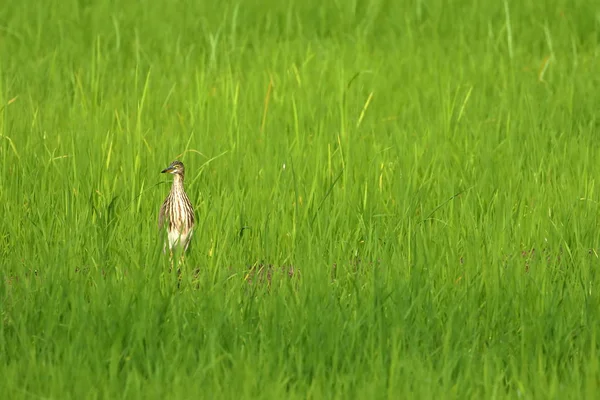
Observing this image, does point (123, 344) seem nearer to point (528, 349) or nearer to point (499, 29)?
point (528, 349)

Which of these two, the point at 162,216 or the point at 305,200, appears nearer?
the point at 162,216

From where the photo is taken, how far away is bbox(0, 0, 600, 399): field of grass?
3.86 metres

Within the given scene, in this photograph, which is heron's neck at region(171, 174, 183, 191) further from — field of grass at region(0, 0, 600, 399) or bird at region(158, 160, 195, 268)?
field of grass at region(0, 0, 600, 399)

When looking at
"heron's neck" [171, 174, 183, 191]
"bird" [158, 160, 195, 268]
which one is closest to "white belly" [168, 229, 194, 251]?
"bird" [158, 160, 195, 268]

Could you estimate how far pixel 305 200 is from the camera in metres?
5.56

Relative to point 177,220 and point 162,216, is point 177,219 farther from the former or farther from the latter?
point 162,216

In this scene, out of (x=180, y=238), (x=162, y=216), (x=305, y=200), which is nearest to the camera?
(x=180, y=238)

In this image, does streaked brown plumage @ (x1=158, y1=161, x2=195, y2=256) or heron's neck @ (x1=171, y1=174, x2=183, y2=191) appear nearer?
streaked brown plumage @ (x1=158, y1=161, x2=195, y2=256)

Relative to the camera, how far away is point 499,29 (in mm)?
8648

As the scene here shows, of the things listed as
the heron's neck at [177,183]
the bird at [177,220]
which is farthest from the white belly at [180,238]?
the heron's neck at [177,183]

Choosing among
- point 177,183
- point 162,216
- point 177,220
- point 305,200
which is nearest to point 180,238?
point 177,220

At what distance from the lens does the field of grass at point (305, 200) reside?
3.86 metres

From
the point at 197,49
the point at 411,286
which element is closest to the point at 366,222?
the point at 411,286

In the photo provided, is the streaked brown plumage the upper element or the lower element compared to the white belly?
upper
